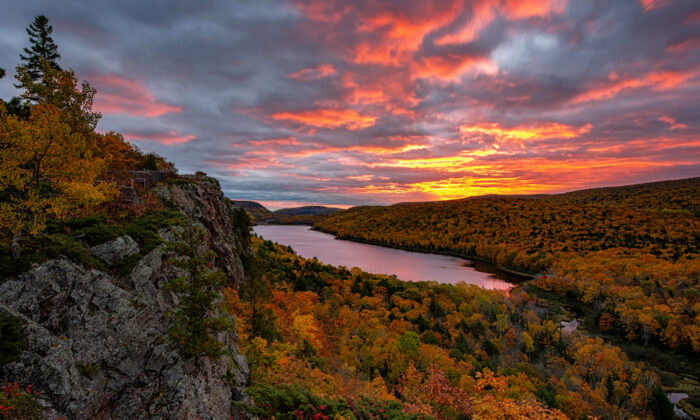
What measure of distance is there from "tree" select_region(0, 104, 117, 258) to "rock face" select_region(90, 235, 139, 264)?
2438mm

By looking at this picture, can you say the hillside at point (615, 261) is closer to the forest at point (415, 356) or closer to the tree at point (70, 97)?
the forest at point (415, 356)

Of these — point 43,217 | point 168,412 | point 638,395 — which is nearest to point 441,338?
point 638,395

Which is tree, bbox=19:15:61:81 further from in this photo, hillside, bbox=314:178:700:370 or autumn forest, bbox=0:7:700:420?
hillside, bbox=314:178:700:370

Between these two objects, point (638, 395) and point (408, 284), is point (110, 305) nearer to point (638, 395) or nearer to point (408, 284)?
point (638, 395)

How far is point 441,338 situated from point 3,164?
70920 millimetres

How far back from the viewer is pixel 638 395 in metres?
47.8

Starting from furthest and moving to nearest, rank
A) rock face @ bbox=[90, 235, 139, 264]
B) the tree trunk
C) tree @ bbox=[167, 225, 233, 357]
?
rock face @ bbox=[90, 235, 139, 264]
tree @ bbox=[167, 225, 233, 357]
the tree trunk

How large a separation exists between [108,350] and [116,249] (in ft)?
15.7

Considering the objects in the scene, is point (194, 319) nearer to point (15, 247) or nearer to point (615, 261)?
point (15, 247)

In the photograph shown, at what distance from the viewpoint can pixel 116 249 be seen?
1355 cm

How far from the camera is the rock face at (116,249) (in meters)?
13.1

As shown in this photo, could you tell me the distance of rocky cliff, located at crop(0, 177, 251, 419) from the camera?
911cm

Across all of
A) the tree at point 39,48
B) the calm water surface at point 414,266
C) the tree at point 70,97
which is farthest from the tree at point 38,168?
the calm water surface at point 414,266

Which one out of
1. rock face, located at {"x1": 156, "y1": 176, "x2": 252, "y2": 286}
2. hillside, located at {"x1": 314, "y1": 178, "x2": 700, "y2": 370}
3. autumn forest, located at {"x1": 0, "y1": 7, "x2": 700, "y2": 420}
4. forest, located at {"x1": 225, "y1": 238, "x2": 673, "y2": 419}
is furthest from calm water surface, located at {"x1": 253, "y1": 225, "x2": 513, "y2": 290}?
rock face, located at {"x1": 156, "y1": 176, "x2": 252, "y2": 286}
